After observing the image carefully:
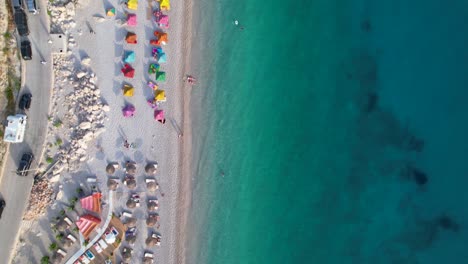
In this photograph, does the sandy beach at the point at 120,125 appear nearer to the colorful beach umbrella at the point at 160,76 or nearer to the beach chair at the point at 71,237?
the colorful beach umbrella at the point at 160,76

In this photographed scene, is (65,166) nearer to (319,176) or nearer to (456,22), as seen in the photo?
(319,176)

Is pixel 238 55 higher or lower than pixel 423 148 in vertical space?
higher

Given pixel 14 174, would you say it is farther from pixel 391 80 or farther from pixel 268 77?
pixel 391 80

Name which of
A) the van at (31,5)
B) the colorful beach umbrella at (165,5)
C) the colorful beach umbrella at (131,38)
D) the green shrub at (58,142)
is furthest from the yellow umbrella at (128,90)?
the van at (31,5)

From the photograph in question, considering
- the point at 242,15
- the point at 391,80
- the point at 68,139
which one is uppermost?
the point at 242,15

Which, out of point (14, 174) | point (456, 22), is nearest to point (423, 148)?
point (456, 22)

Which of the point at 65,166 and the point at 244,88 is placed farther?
Result: the point at 244,88
